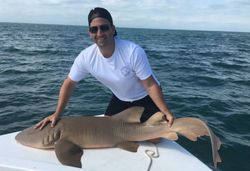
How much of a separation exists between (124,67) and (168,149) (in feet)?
4.19

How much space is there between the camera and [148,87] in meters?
5.34

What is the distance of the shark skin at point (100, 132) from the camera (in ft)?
16.6

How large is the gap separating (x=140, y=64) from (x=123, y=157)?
4.10ft

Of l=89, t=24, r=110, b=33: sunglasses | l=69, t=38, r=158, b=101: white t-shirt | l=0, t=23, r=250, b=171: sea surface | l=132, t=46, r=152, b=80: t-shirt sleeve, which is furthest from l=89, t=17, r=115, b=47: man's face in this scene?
l=0, t=23, r=250, b=171: sea surface

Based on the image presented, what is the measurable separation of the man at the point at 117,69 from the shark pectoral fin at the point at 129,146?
568 mm

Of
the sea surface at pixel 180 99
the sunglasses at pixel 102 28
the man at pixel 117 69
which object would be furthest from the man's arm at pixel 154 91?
the sea surface at pixel 180 99

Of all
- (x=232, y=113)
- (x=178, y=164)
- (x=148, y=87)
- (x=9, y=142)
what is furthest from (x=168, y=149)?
(x=232, y=113)

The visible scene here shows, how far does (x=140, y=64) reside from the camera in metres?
5.16

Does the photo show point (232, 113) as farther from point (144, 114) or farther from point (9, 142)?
point (9, 142)

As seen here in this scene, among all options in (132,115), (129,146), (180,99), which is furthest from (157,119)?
(180,99)

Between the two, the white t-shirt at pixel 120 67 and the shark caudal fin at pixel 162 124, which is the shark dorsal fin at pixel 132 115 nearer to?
the shark caudal fin at pixel 162 124

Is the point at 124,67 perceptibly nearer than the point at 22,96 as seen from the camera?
Yes

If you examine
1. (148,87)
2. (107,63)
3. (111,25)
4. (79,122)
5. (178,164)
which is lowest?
(178,164)

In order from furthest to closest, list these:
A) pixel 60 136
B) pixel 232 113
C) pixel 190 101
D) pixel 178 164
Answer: pixel 190 101, pixel 232 113, pixel 60 136, pixel 178 164
